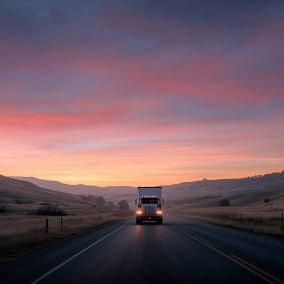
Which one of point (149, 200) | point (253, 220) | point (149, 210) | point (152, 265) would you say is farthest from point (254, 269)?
point (149, 200)

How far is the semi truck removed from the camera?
52.6 m

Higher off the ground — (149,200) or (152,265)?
→ (149,200)

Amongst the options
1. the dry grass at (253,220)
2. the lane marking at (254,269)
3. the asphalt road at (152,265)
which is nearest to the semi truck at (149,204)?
the dry grass at (253,220)

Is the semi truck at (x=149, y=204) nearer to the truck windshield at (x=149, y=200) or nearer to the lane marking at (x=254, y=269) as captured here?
the truck windshield at (x=149, y=200)

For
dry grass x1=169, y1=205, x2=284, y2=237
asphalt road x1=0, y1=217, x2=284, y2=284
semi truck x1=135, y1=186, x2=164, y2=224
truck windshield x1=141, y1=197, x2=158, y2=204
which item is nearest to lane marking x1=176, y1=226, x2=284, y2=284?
asphalt road x1=0, y1=217, x2=284, y2=284

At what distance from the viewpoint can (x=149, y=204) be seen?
53125 millimetres

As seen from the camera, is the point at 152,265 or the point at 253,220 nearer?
the point at 152,265

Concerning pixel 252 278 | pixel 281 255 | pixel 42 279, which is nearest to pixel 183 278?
Answer: pixel 252 278

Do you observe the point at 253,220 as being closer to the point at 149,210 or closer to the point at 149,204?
the point at 149,210

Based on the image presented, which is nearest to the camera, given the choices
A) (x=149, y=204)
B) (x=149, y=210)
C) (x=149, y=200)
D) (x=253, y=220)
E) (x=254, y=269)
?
(x=254, y=269)

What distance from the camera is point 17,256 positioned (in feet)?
67.7

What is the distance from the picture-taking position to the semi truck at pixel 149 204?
52.6m

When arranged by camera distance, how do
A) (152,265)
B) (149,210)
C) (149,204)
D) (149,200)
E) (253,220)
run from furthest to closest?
(149,200) → (149,204) → (149,210) → (253,220) → (152,265)

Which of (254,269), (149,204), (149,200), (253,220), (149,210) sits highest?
(149,200)
